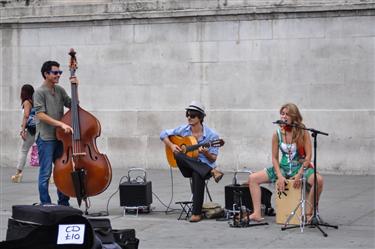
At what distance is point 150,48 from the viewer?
16844mm

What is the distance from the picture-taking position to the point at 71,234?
511cm

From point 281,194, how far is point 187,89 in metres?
6.96

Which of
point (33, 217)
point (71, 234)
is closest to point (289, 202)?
point (33, 217)

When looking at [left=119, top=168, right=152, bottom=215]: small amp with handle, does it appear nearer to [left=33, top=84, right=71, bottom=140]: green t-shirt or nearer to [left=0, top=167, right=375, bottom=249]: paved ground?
[left=0, top=167, right=375, bottom=249]: paved ground

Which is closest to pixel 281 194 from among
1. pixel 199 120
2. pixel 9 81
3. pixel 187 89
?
pixel 199 120

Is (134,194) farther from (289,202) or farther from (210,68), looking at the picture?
(210,68)

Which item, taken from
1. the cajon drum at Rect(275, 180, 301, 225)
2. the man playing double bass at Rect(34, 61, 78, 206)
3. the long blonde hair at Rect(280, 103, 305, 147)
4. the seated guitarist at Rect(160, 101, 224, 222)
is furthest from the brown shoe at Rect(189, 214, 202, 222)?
the man playing double bass at Rect(34, 61, 78, 206)

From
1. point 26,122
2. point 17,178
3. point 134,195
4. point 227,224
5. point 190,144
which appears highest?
point 26,122

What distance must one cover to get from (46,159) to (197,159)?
1859 millimetres

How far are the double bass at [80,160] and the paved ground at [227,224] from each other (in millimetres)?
554

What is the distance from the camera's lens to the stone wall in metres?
15.2

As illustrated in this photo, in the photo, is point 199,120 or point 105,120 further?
point 105,120

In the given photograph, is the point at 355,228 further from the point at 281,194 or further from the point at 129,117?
the point at 129,117

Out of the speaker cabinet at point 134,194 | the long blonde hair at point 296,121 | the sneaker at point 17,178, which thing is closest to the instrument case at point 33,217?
the long blonde hair at point 296,121
